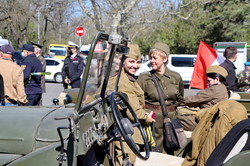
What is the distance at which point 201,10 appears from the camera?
29.4 meters

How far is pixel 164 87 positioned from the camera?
16.0 feet

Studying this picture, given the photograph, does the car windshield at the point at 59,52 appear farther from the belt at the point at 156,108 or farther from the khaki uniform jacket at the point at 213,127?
the khaki uniform jacket at the point at 213,127

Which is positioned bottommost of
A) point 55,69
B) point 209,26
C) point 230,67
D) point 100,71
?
point 55,69

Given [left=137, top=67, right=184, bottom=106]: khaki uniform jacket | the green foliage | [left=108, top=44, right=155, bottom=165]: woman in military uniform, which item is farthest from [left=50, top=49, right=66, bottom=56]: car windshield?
[left=108, top=44, right=155, bottom=165]: woman in military uniform

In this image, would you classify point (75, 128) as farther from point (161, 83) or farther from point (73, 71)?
point (73, 71)

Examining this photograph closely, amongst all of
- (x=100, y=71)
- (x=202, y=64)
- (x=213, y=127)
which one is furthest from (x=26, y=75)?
(x=213, y=127)

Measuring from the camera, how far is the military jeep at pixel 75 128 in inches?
91.1

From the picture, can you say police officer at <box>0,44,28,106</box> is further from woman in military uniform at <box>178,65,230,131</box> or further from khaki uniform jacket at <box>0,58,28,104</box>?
woman in military uniform at <box>178,65,230,131</box>

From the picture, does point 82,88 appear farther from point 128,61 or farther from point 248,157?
point 128,61

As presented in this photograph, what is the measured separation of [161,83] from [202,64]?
2.25 m

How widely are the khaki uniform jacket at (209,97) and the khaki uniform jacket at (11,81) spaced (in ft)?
8.69

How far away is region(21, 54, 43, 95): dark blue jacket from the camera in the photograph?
698 cm

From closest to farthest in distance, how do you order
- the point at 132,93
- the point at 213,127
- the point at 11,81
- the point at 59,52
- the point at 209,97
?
the point at 213,127, the point at 132,93, the point at 209,97, the point at 11,81, the point at 59,52

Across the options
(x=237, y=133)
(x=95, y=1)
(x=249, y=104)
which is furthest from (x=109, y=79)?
(x=95, y=1)
